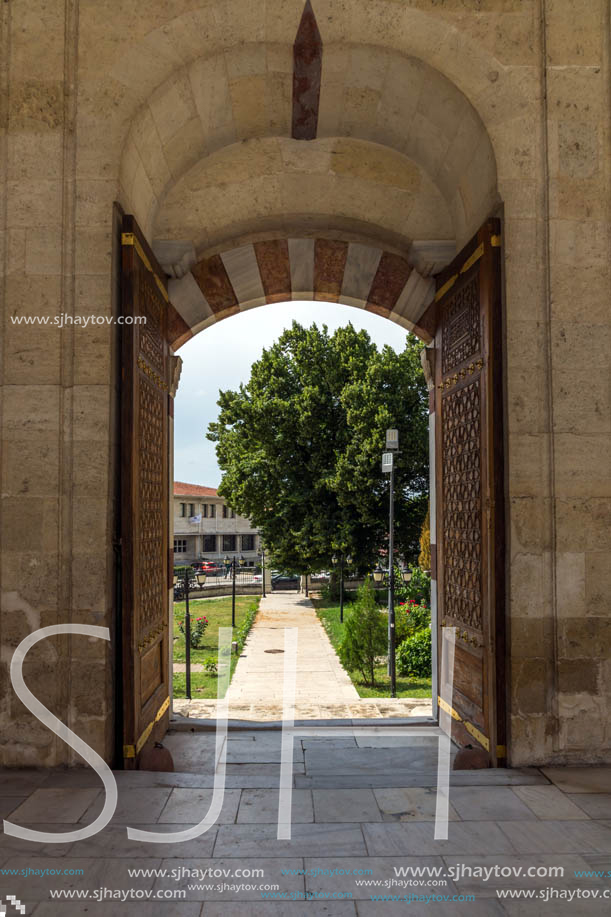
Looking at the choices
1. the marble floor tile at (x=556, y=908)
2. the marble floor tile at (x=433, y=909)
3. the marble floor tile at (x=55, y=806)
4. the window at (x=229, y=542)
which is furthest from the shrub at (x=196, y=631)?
the window at (x=229, y=542)

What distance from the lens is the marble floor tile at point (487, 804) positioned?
3250 mm

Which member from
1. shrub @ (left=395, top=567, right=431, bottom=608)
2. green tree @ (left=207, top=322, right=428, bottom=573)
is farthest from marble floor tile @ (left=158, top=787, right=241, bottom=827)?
green tree @ (left=207, top=322, right=428, bottom=573)

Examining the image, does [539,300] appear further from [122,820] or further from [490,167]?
[122,820]

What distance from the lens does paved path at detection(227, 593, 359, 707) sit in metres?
9.26

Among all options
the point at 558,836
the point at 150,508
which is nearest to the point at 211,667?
the point at 150,508

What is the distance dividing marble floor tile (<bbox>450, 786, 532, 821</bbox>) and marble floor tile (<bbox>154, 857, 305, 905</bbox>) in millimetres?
953

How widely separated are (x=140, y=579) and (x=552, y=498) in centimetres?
257

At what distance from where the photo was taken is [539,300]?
4.16m

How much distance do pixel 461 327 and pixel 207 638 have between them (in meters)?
12.5

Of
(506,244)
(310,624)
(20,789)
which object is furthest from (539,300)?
(310,624)

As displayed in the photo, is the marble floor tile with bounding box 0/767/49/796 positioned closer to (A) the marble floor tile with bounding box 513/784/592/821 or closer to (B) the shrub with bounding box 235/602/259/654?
(A) the marble floor tile with bounding box 513/784/592/821

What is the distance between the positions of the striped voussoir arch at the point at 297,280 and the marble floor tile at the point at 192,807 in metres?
3.63

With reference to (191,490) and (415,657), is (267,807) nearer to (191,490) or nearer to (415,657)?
(415,657)

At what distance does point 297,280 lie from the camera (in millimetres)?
6035
